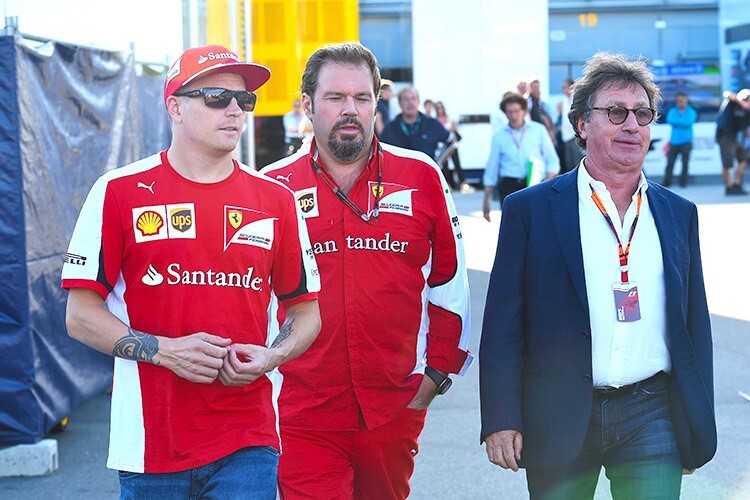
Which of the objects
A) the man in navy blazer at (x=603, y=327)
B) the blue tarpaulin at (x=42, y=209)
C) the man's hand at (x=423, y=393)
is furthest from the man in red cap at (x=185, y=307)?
the blue tarpaulin at (x=42, y=209)

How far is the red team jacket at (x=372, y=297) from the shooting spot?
4.30m

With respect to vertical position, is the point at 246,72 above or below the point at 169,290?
above

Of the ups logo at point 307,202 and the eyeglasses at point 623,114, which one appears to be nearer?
the eyeglasses at point 623,114

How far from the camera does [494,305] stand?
3.92 m

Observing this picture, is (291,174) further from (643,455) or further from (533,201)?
(643,455)

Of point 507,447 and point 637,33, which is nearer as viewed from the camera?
point 507,447

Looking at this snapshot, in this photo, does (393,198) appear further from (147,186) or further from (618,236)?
(147,186)

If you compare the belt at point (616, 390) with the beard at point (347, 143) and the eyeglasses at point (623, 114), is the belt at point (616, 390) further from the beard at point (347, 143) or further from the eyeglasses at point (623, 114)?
the beard at point (347, 143)

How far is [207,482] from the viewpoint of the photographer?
11.4 feet

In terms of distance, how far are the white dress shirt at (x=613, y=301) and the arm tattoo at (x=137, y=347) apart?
137cm

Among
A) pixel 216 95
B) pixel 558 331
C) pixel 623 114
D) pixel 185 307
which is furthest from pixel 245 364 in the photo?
pixel 623 114

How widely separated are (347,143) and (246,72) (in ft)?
2.49

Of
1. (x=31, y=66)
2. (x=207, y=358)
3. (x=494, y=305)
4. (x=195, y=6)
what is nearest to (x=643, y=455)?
(x=494, y=305)

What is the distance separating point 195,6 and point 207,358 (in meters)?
7.38
